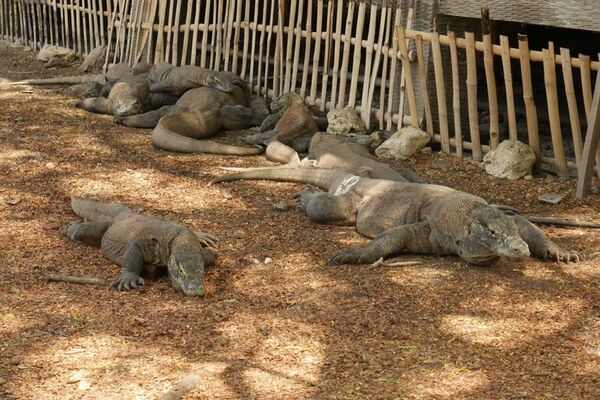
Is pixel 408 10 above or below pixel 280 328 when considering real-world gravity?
above

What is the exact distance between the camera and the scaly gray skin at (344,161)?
9.45m

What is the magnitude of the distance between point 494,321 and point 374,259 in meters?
1.31

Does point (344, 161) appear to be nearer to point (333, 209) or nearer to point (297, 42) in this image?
point (333, 209)

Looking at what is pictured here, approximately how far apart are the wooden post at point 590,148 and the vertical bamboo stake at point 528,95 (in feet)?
2.26

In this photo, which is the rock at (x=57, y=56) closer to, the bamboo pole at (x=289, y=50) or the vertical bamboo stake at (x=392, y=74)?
the bamboo pole at (x=289, y=50)

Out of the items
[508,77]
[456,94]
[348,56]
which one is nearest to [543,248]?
[508,77]

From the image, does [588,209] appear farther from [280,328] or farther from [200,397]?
[200,397]

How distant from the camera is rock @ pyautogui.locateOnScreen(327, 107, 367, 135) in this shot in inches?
447

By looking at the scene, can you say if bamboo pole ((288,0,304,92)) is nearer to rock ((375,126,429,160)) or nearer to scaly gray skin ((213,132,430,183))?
scaly gray skin ((213,132,430,183))

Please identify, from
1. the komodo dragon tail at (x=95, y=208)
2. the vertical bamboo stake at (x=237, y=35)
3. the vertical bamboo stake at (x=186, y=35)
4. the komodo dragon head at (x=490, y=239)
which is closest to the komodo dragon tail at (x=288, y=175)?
the komodo dragon tail at (x=95, y=208)

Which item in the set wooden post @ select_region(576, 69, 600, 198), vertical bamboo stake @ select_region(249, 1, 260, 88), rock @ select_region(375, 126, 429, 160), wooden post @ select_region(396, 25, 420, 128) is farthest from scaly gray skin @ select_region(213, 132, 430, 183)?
vertical bamboo stake @ select_region(249, 1, 260, 88)

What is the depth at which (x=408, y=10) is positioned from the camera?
35.6 ft

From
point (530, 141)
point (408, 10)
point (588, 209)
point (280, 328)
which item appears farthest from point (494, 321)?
point (408, 10)

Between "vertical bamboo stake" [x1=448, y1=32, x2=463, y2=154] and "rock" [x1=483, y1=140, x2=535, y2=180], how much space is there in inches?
22.2
